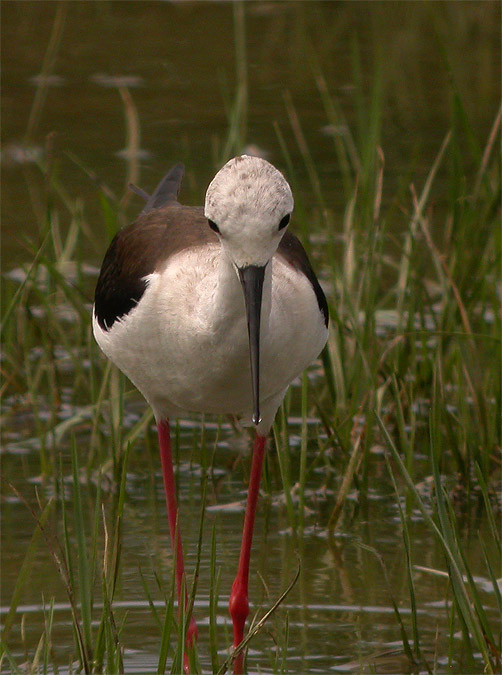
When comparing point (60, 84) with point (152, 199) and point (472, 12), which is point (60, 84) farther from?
point (152, 199)

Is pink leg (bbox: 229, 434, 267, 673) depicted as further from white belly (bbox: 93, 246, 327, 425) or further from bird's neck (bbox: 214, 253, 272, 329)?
bird's neck (bbox: 214, 253, 272, 329)

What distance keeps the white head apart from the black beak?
0.08 ft

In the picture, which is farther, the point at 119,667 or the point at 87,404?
the point at 87,404

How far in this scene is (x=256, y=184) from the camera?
9.89 ft

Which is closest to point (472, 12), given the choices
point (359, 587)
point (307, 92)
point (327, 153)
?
point (307, 92)

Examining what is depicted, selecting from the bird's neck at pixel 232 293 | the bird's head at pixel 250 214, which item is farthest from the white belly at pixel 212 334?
the bird's head at pixel 250 214

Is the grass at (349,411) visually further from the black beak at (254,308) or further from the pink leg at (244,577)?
the black beak at (254,308)

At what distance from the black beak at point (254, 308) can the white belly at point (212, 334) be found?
0.09 m

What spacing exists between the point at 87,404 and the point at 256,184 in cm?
262

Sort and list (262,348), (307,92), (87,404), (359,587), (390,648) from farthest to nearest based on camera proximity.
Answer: (307,92) → (87,404) → (359,587) → (390,648) → (262,348)

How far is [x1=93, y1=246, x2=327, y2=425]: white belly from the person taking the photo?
131 inches

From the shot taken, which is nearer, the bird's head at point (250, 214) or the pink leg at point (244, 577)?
the bird's head at point (250, 214)

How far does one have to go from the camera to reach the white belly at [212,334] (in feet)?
10.9

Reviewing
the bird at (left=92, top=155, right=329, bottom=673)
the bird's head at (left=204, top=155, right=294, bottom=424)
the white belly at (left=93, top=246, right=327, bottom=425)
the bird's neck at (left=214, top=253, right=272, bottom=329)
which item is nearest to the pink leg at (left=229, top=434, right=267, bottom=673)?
the bird at (left=92, top=155, right=329, bottom=673)
